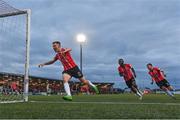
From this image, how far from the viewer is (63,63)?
41.3 ft

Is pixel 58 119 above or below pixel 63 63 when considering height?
below

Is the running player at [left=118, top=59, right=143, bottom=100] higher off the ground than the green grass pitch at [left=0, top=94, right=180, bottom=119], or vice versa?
the running player at [left=118, top=59, right=143, bottom=100]

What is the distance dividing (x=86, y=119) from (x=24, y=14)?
11.2m

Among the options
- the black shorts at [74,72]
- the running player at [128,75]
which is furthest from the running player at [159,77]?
the black shorts at [74,72]

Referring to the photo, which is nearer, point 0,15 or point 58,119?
point 58,119

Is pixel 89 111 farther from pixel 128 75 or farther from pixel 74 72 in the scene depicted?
pixel 128 75

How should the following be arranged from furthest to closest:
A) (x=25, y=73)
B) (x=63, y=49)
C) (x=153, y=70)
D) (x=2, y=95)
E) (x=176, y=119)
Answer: (x=153, y=70)
(x=2, y=95)
(x=25, y=73)
(x=63, y=49)
(x=176, y=119)

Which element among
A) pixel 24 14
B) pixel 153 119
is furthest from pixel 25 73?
pixel 153 119

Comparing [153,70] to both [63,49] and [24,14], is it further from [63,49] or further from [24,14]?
[63,49]

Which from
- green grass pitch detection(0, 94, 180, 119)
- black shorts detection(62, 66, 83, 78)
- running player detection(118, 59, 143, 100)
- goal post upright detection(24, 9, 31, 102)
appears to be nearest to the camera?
green grass pitch detection(0, 94, 180, 119)

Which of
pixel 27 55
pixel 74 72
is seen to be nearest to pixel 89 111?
pixel 74 72

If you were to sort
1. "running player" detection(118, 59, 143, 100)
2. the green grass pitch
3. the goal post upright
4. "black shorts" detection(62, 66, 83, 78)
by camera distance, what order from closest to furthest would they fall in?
the green grass pitch < "black shorts" detection(62, 66, 83, 78) < the goal post upright < "running player" detection(118, 59, 143, 100)

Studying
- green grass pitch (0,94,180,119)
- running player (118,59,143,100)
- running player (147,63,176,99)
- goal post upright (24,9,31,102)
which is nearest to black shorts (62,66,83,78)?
green grass pitch (0,94,180,119)

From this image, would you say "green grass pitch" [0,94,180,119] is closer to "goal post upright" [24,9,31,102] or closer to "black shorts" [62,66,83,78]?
"black shorts" [62,66,83,78]
